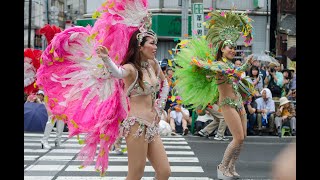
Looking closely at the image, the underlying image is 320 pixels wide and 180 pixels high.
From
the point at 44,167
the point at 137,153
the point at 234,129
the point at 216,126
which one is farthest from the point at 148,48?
the point at 216,126

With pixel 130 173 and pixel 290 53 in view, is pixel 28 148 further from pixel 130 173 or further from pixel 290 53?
pixel 290 53

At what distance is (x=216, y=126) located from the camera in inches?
547

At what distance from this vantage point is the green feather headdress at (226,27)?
7.77 m

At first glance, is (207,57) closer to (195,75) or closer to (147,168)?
(195,75)

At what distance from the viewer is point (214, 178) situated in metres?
7.82

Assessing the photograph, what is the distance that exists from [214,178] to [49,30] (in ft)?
10.2

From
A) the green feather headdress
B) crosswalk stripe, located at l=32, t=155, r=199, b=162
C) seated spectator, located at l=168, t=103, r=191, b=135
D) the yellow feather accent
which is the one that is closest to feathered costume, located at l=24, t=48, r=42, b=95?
crosswalk stripe, located at l=32, t=155, r=199, b=162

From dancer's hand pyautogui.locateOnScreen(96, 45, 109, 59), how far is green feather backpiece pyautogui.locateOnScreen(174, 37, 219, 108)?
2.64 meters

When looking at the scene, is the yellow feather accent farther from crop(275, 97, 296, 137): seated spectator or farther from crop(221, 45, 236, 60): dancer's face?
crop(275, 97, 296, 137): seated spectator

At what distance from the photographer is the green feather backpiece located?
7.78 metres

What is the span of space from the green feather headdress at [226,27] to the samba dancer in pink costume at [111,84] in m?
2.24

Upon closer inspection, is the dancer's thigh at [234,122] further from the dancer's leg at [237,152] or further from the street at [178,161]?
the street at [178,161]
